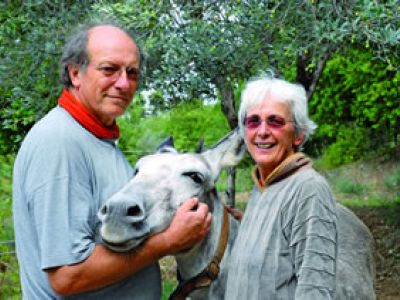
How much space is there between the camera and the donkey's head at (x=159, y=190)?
2511 mm

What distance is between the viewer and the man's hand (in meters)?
2.71

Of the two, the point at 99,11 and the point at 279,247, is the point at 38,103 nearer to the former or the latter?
the point at 99,11

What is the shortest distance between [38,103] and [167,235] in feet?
13.1

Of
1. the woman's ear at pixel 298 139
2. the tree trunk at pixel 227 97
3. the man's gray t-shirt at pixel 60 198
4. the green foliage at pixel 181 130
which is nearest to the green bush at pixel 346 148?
the green foliage at pixel 181 130

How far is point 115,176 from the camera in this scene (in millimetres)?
2811

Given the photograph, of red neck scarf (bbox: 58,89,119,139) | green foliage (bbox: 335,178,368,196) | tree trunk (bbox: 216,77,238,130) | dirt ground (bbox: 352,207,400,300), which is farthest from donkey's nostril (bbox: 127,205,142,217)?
green foliage (bbox: 335,178,368,196)

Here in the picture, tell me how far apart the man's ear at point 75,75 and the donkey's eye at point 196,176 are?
662mm

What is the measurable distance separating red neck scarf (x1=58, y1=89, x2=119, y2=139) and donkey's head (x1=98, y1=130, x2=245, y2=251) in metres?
0.26

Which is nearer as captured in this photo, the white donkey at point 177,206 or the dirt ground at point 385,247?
the white donkey at point 177,206

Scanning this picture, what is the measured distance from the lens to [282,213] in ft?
8.59

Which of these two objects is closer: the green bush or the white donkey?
the white donkey

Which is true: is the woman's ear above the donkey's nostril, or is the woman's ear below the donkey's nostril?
above

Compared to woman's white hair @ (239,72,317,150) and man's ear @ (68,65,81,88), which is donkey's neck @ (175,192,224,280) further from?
man's ear @ (68,65,81,88)

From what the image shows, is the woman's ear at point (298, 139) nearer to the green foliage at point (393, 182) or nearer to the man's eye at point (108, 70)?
the man's eye at point (108, 70)
